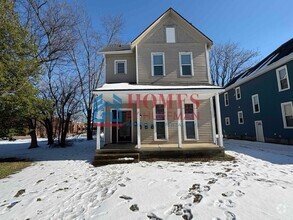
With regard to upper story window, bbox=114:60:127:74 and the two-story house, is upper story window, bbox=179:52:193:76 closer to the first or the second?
the two-story house

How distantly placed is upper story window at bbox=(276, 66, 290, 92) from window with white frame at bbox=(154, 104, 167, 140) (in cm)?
931

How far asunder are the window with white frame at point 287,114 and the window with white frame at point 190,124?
761cm

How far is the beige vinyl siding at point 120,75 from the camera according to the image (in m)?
10.4

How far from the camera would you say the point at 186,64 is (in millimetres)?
10039

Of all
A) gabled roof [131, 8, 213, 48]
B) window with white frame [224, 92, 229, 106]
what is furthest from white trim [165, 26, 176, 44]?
window with white frame [224, 92, 229, 106]

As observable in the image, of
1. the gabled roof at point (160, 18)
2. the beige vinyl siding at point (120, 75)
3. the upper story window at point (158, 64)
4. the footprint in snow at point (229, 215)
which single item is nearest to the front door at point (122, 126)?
the beige vinyl siding at point (120, 75)

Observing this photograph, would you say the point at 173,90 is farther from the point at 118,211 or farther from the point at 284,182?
the point at 118,211

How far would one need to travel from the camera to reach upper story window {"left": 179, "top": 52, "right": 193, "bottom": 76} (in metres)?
9.99

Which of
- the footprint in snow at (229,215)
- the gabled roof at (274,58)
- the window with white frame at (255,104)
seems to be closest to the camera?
the footprint in snow at (229,215)

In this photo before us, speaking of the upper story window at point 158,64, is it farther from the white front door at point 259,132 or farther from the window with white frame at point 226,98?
the window with white frame at point 226,98

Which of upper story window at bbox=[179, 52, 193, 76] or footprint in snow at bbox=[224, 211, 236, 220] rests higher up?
upper story window at bbox=[179, 52, 193, 76]

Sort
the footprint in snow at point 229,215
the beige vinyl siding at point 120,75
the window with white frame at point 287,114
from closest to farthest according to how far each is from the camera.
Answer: the footprint in snow at point 229,215
the beige vinyl siding at point 120,75
the window with white frame at point 287,114

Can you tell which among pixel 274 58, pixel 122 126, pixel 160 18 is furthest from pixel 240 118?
pixel 122 126

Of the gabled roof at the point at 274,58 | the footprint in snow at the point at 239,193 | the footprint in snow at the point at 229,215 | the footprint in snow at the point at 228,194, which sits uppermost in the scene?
the gabled roof at the point at 274,58
